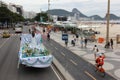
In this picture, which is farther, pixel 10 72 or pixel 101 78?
pixel 10 72

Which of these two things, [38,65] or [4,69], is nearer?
[38,65]

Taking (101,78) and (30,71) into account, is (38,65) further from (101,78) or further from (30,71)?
(101,78)

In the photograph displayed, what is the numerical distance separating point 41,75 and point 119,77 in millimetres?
5584

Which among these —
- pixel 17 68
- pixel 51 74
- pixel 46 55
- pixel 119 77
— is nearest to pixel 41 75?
pixel 51 74

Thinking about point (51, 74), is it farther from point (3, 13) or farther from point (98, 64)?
point (3, 13)

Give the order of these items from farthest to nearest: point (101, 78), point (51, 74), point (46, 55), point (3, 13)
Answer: point (3, 13) → point (46, 55) → point (51, 74) → point (101, 78)

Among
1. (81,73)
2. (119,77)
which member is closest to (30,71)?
(81,73)

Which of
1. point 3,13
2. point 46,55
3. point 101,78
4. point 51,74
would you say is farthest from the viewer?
point 3,13

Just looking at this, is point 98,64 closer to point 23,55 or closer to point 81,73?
point 81,73

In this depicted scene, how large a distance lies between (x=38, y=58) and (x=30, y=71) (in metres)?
1.51

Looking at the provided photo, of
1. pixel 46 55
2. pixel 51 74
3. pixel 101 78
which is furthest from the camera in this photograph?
pixel 46 55

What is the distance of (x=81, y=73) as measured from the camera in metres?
20.4

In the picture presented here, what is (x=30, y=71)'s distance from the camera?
2128cm

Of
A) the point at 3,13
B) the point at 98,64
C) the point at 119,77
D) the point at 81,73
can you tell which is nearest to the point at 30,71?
the point at 81,73
